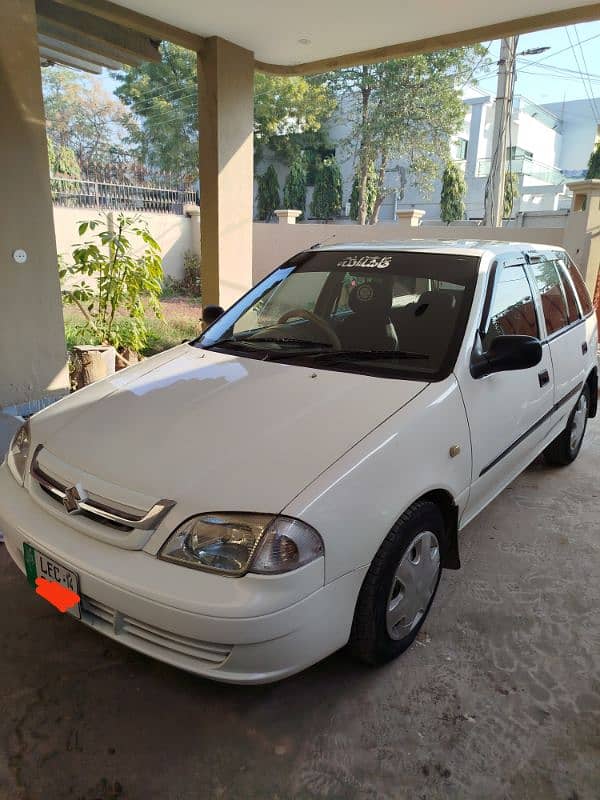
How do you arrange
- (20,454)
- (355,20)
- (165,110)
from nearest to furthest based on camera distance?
(20,454) → (355,20) → (165,110)

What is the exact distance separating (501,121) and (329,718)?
15169mm

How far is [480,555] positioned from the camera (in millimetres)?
3188

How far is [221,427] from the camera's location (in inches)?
87.4

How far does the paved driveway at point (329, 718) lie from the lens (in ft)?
6.06

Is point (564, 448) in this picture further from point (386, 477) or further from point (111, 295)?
point (111, 295)

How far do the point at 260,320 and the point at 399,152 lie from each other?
21357 mm

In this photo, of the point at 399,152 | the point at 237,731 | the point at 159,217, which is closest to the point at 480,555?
the point at 237,731

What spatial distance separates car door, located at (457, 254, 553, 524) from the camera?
2.63 meters

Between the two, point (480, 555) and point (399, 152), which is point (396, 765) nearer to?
point (480, 555)

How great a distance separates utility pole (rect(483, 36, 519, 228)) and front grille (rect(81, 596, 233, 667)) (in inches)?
548

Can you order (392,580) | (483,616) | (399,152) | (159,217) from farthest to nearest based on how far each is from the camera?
(399,152)
(159,217)
(483,616)
(392,580)

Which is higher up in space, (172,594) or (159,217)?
(159,217)

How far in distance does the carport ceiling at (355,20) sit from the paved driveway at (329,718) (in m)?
4.95

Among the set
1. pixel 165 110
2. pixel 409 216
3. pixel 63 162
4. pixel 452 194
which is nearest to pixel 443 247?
pixel 409 216
